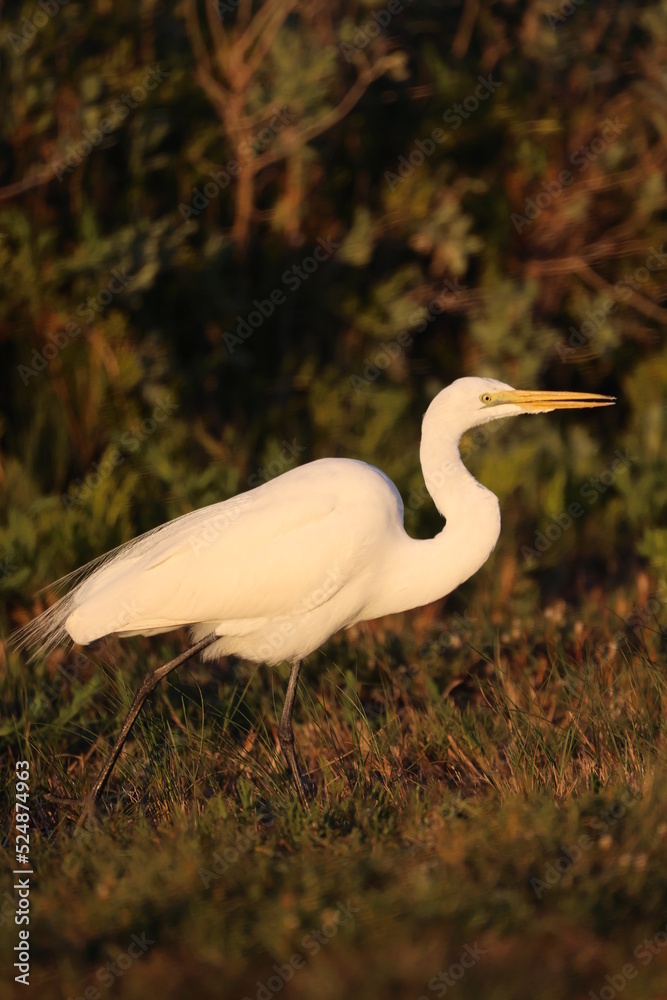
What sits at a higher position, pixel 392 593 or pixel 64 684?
pixel 392 593

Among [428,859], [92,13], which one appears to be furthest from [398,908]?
[92,13]

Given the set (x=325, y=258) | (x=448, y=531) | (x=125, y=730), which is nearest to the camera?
(x=125, y=730)

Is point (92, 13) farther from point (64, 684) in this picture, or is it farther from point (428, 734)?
point (428, 734)

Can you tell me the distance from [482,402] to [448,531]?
1.47ft

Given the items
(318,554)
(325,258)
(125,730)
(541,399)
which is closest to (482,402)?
(541,399)

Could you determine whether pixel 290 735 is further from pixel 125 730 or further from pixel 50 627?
pixel 50 627

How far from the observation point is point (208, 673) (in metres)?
5.02

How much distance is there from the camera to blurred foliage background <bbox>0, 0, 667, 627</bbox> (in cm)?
601

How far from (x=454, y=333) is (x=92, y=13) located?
10.4 feet

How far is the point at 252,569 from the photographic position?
386 centimetres

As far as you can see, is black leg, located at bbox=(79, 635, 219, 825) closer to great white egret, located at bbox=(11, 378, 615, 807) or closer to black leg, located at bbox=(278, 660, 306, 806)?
great white egret, located at bbox=(11, 378, 615, 807)

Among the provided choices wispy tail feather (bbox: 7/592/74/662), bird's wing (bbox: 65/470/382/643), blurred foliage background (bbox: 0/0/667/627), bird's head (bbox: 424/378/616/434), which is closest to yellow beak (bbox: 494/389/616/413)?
bird's head (bbox: 424/378/616/434)

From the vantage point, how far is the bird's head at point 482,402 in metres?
3.81

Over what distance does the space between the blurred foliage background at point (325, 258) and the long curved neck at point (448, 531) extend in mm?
1630
